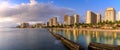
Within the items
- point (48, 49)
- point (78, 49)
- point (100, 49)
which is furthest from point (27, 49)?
point (100, 49)

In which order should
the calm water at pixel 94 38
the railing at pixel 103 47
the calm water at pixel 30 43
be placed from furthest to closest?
the calm water at pixel 94 38 → the calm water at pixel 30 43 → the railing at pixel 103 47

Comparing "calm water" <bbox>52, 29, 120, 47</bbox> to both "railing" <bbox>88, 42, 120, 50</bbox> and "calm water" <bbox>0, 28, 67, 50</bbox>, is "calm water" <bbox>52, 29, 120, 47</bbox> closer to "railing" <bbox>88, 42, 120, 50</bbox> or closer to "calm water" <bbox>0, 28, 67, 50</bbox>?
"calm water" <bbox>0, 28, 67, 50</bbox>

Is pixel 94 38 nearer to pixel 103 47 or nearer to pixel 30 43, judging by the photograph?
pixel 30 43

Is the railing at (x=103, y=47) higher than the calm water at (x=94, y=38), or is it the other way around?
the railing at (x=103, y=47)

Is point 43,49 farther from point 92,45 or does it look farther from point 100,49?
point 100,49

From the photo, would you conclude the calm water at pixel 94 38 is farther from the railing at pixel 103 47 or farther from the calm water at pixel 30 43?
the railing at pixel 103 47

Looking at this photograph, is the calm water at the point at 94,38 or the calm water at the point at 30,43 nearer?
the calm water at the point at 30,43

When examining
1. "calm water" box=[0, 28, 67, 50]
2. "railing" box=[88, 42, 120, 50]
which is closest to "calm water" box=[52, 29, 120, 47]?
"calm water" box=[0, 28, 67, 50]

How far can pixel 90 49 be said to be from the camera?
3278cm

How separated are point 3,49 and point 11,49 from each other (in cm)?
172

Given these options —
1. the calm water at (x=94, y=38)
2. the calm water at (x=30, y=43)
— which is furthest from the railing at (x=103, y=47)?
the calm water at (x=94, y=38)

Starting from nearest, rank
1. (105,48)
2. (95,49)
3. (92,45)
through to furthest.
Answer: (105,48) → (95,49) → (92,45)

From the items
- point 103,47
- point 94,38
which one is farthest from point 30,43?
point 103,47

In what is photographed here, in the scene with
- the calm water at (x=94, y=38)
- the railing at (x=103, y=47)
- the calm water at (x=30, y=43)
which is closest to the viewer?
the railing at (x=103, y=47)
